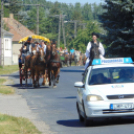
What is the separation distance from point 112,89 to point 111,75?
0.89 metres

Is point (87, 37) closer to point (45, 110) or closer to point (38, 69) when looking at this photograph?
point (38, 69)

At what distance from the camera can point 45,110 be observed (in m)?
12.6

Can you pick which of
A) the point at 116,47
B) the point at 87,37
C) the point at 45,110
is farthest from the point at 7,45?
the point at 45,110

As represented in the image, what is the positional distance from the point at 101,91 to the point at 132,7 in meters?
23.0

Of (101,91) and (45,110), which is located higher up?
(101,91)

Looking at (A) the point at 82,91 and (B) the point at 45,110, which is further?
(B) the point at 45,110

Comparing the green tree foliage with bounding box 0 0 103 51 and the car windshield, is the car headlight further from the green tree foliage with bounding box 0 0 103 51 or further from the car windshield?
the green tree foliage with bounding box 0 0 103 51

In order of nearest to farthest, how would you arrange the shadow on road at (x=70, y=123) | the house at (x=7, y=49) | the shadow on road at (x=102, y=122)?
the shadow on road at (x=102, y=122) → the shadow on road at (x=70, y=123) → the house at (x=7, y=49)

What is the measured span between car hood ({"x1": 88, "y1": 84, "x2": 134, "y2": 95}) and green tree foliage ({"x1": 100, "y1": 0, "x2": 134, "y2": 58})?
2257 centimetres

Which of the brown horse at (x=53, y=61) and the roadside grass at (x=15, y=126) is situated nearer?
the roadside grass at (x=15, y=126)

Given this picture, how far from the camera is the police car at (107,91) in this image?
29.8 ft

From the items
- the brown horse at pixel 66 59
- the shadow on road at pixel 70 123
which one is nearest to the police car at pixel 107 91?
the shadow on road at pixel 70 123

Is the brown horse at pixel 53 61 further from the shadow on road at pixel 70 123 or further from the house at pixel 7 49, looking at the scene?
the house at pixel 7 49

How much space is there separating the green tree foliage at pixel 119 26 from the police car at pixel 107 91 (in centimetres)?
2176
